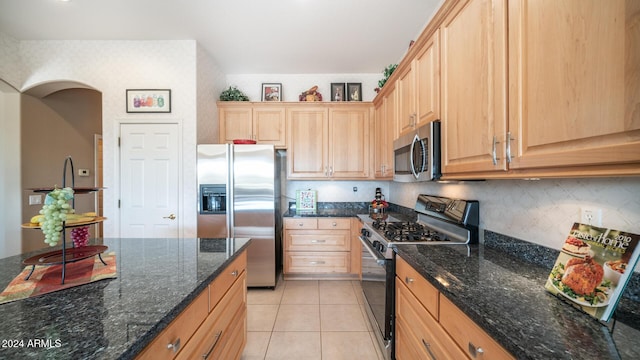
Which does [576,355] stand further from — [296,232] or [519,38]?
[296,232]

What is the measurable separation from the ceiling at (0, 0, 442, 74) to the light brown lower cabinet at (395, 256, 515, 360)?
7.36 feet

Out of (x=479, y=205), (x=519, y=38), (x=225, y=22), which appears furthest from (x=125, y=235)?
(x=519, y=38)

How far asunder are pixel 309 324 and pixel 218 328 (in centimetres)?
124

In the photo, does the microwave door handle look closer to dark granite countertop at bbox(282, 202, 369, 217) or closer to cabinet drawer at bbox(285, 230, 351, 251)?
cabinet drawer at bbox(285, 230, 351, 251)

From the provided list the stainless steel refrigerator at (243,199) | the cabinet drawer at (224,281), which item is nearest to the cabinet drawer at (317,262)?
the stainless steel refrigerator at (243,199)

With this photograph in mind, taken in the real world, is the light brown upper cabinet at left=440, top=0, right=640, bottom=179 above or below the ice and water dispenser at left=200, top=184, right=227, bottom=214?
above

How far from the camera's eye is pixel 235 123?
3.37m

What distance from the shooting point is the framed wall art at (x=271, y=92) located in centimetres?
356

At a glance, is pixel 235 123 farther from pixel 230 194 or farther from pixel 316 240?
pixel 316 240

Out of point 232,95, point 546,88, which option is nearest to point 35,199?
point 232,95

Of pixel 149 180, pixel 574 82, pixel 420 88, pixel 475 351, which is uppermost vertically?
pixel 420 88

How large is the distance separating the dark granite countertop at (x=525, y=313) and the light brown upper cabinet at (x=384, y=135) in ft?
5.10

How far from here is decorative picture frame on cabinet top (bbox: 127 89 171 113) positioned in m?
2.83

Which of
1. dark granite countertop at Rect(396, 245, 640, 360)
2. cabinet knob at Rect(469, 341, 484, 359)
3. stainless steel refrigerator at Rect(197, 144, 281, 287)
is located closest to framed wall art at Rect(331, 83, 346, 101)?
stainless steel refrigerator at Rect(197, 144, 281, 287)
